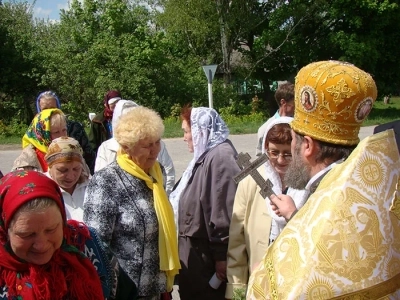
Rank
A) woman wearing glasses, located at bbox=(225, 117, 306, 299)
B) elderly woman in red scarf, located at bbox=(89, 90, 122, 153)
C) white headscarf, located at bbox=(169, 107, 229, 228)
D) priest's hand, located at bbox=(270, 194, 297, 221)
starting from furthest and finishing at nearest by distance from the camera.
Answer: elderly woman in red scarf, located at bbox=(89, 90, 122, 153) → white headscarf, located at bbox=(169, 107, 229, 228) → woman wearing glasses, located at bbox=(225, 117, 306, 299) → priest's hand, located at bbox=(270, 194, 297, 221)

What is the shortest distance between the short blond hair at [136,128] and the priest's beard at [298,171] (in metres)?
1.33

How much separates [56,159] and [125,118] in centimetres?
62

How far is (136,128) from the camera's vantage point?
3361 millimetres

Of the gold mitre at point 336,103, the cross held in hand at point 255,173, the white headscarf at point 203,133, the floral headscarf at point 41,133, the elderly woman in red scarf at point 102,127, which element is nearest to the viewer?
the gold mitre at point 336,103

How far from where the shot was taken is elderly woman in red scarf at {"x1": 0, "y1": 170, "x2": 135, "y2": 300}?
6.66ft

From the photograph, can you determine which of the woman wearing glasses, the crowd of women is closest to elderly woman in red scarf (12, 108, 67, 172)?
the crowd of women

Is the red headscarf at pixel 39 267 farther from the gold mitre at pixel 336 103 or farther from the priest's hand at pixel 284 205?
the gold mitre at pixel 336 103

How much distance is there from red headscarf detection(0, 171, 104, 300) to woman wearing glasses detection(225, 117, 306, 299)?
1191 millimetres

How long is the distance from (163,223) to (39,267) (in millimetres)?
1221

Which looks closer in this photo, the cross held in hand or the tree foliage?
the cross held in hand

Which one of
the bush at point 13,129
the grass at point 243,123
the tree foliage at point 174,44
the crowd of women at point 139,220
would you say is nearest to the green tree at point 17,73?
the tree foliage at point 174,44

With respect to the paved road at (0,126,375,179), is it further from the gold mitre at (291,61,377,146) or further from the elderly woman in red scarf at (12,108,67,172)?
the gold mitre at (291,61,377,146)

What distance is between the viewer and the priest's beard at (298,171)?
2.17 metres

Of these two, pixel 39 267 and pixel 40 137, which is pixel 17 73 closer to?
pixel 40 137
